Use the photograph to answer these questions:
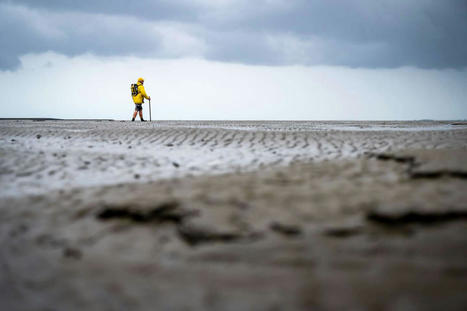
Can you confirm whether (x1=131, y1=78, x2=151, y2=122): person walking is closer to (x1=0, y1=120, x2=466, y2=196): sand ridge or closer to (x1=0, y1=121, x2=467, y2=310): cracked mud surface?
(x1=0, y1=120, x2=466, y2=196): sand ridge

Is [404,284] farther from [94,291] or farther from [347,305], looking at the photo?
[94,291]

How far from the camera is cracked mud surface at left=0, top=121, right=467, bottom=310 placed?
1772 millimetres

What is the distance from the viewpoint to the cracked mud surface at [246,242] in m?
1.77

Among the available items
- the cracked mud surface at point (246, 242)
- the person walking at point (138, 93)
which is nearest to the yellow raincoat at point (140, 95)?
the person walking at point (138, 93)

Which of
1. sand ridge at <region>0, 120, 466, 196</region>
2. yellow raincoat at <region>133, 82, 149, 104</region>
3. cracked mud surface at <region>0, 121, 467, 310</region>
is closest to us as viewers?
cracked mud surface at <region>0, 121, 467, 310</region>

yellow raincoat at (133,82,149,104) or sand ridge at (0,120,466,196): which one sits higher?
yellow raincoat at (133,82,149,104)

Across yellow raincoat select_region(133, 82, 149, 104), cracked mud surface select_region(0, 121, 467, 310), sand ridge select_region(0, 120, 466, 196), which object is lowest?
cracked mud surface select_region(0, 121, 467, 310)

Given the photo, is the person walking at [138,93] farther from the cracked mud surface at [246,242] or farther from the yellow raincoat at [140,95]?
the cracked mud surface at [246,242]

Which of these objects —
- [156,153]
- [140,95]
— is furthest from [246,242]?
[140,95]

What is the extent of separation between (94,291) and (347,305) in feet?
3.86

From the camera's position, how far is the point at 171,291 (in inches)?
72.4

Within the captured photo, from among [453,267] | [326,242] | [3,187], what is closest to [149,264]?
[326,242]

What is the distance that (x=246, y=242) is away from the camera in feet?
7.01

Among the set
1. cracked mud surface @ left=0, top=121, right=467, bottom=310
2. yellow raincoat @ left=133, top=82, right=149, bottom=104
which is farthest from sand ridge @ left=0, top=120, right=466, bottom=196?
yellow raincoat @ left=133, top=82, right=149, bottom=104
